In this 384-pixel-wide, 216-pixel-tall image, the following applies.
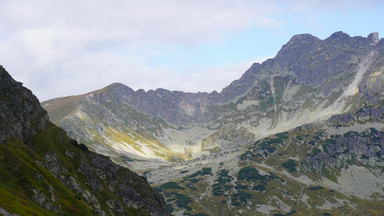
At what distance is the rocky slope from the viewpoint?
71.7m

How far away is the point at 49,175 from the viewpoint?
85250 mm

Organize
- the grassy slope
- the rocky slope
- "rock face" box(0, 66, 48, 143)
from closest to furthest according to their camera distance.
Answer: the grassy slope
the rocky slope
"rock face" box(0, 66, 48, 143)

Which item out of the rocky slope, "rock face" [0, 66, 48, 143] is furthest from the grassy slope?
"rock face" [0, 66, 48, 143]

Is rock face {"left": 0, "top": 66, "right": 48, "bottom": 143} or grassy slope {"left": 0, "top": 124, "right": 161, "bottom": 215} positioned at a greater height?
rock face {"left": 0, "top": 66, "right": 48, "bottom": 143}

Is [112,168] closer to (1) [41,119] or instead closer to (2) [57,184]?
(1) [41,119]

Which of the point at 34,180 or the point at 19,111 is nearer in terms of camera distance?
the point at 34,180

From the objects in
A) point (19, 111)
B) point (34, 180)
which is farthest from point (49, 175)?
point (19, 111)

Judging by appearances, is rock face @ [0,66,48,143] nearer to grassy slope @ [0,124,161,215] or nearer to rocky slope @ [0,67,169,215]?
rocky slope @ [0,67,169,215]

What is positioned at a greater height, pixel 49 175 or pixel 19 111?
pixel 19 111

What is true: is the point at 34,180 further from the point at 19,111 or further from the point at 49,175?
the point at 19,111

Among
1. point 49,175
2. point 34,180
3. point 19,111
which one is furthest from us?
point 19,111

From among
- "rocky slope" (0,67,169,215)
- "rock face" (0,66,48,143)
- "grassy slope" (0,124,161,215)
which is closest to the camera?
"grassy slope" (0,124,161,215)

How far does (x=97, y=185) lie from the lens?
10744cm

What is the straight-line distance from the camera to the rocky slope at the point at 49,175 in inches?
2822
